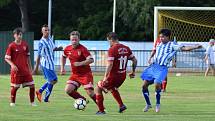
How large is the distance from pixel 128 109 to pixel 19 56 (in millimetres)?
3094

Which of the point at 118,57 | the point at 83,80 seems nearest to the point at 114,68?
the point at 118,57

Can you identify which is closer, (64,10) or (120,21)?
(120,21)

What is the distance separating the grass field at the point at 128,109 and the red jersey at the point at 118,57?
0.94m

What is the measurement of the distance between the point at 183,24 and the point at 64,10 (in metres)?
22.8

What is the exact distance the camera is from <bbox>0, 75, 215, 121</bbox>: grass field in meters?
15.4

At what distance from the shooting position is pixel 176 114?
16.4 metres

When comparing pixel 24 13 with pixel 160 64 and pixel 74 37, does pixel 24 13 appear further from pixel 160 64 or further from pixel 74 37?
pixel 74 37

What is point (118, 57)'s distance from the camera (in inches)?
658

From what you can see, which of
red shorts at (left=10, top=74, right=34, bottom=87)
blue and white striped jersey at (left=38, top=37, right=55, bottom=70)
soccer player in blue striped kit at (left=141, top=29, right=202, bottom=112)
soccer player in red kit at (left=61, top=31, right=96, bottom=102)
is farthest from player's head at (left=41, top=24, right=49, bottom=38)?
soccer player in blue striped kit at (left=141, top=29, right=202, bottom=112)

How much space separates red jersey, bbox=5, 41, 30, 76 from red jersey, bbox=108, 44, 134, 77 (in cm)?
281

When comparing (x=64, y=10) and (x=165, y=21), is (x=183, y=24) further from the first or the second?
(x=64, y=10)

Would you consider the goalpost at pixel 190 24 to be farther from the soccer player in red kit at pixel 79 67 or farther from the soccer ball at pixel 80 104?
the soccer ball at pixel 80 104

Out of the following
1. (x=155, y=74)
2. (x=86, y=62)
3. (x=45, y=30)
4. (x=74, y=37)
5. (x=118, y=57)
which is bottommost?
(x=155, y=74)

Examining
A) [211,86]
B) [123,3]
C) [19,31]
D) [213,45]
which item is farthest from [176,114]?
[123,3]
